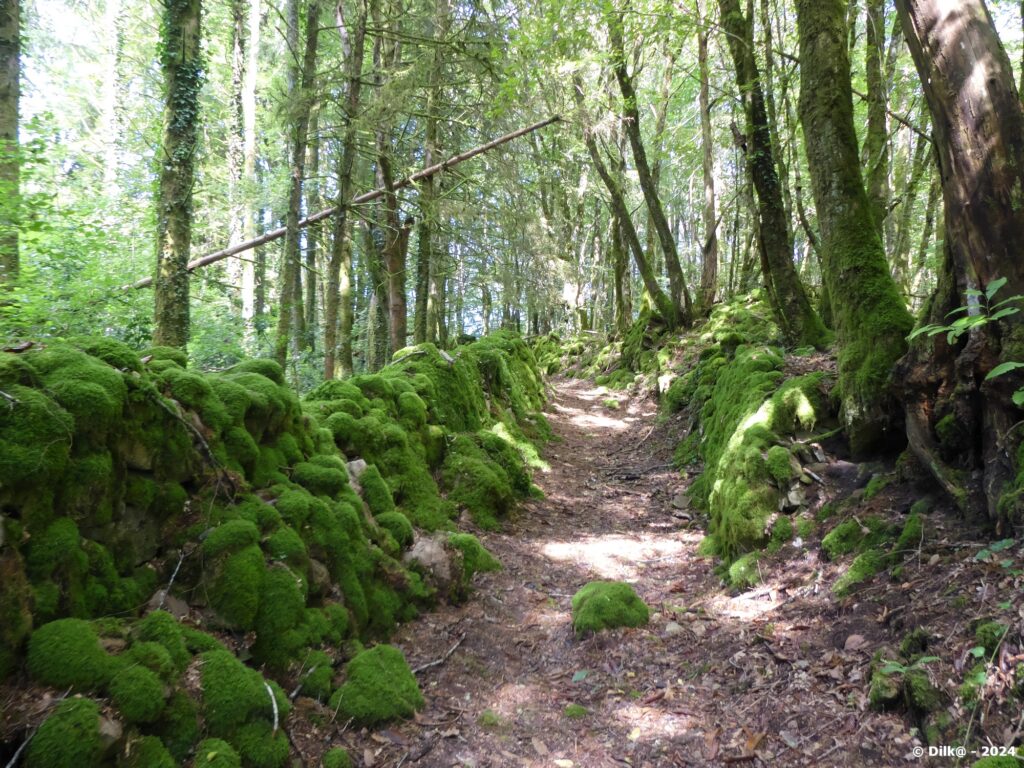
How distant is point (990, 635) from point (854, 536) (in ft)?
5.96

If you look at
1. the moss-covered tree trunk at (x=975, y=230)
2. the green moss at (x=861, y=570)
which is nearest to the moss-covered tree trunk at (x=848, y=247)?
the moss-covered tree trunk at (x=975, y=230)

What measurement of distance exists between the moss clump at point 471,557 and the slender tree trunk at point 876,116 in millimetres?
7645

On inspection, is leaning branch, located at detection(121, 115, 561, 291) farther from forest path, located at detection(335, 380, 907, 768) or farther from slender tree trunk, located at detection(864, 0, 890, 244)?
forest path, located at detection(335, 380, 907, 768)

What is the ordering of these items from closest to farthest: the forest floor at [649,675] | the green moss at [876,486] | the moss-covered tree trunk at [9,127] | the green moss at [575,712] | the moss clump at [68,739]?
the moss clump at [68,739], the forest floor at [649,675], the green moss at [575,712], the green moss at [876,486], the moss-covered tree trunk at [9,127]

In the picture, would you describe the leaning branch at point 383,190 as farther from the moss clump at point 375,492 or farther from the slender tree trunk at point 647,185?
the moss clump at point 375,492

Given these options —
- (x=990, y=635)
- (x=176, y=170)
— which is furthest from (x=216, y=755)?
(x=176, y=170)

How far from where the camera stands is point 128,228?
48.4 ft

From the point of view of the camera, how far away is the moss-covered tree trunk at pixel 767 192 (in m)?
8.51

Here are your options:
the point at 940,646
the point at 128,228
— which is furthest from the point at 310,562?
the point at 128,228

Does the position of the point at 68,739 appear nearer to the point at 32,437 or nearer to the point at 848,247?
the point at 32,437

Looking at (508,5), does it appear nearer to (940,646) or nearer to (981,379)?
(981,379)

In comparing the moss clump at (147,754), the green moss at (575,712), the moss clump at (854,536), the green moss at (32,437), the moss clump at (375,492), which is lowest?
the green moss at (575,712)

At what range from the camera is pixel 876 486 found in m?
4.79

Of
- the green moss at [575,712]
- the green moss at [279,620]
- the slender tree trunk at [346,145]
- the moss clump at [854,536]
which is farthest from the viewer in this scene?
the slender tree trunk at [346,145]
